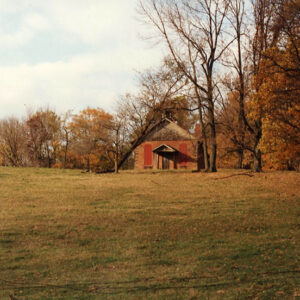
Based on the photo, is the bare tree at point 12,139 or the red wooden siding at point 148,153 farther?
the bare tree at point 12,139

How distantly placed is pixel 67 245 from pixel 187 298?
13.5 feet

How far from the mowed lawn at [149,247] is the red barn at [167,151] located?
33260 millimetres

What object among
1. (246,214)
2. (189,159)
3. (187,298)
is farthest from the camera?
(189,159)

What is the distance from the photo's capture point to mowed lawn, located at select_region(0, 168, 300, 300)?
20.9 feet

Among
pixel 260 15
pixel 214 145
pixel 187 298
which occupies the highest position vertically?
pixel 260 15

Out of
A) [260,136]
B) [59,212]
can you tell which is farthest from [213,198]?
[260,136]

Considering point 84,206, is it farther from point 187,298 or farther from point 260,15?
point 260,15

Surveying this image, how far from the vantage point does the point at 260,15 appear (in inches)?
976

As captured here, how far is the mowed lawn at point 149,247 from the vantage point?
636 centimetres

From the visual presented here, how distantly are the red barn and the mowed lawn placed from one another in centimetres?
3326

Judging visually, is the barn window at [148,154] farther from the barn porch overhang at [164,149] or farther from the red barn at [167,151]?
the barn porch overhang at [164,149]

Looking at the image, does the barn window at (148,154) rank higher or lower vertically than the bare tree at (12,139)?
lower

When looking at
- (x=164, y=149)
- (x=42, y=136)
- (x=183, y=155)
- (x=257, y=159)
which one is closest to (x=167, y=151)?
(x=164, y=149)

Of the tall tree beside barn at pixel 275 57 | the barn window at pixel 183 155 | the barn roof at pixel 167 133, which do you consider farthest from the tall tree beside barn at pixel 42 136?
the tall tree beside barn at pixel 275 57
